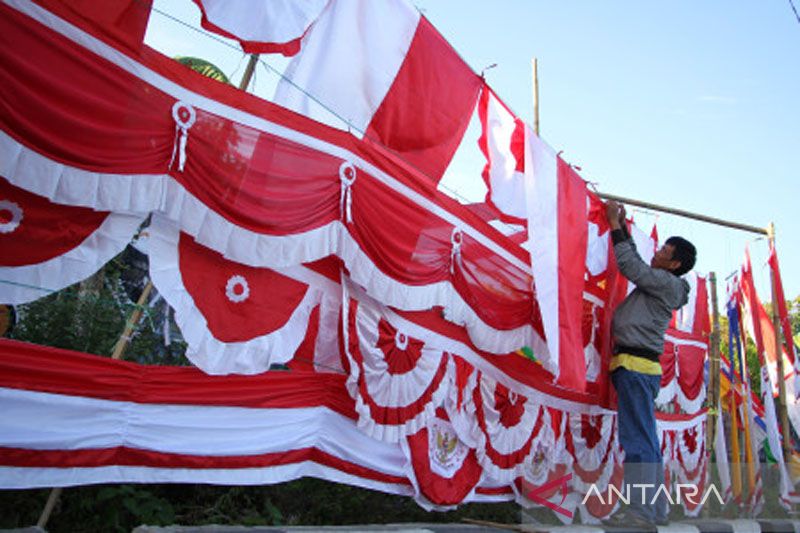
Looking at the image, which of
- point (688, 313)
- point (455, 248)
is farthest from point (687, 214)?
point (455, 248)

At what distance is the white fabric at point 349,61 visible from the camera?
8.43ft

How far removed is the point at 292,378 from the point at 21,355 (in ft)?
3.29

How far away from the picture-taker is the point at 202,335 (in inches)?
91.2

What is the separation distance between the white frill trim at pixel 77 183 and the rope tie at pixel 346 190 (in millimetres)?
751

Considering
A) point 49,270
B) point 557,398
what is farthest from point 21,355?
point 557,398

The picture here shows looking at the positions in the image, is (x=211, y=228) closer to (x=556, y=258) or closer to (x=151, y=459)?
(x=151, y=459)

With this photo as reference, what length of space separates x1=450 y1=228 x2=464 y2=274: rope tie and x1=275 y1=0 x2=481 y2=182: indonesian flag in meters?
0.33

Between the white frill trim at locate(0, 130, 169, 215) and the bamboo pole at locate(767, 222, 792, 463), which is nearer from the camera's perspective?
the white frill trim at locate(0, 130, 169, 215)

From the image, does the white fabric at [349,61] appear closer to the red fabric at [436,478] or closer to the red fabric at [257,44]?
the red fabric at [257,44]

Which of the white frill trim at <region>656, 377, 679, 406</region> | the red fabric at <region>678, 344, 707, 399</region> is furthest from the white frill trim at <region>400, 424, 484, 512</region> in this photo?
the red fabric at <region>678, 344, 707, 399</region>

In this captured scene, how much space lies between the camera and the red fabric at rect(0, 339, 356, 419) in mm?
1980

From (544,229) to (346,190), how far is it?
1.17 m

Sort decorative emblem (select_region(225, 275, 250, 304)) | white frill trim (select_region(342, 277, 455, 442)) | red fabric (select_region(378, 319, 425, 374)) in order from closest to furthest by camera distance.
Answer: decorative emblem (select_region(225, 275, 250, 304)) → white frill trim (select_region(342, 277, 455, 442)) → red fabric (select_region(378, 319, 425, 374))

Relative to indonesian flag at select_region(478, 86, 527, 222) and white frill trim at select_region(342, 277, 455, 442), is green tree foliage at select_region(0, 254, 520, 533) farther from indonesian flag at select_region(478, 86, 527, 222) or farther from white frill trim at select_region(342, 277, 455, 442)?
indonesian flag at select_region(478, 86, 527, 222)
